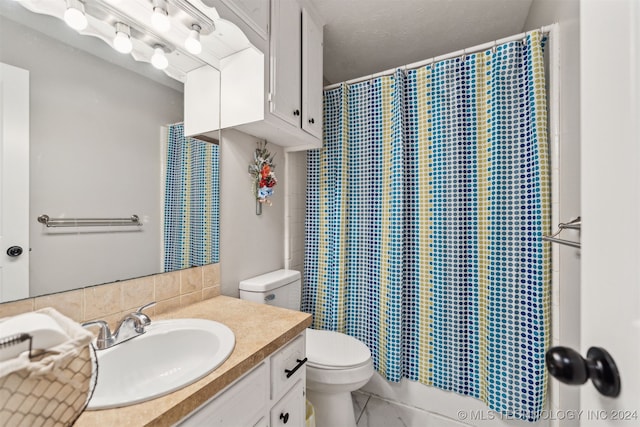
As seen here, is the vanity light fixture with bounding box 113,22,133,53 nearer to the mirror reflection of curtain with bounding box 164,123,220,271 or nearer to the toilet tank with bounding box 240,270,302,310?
the mirror reflection of curtain with bounding box 164,123,220,271

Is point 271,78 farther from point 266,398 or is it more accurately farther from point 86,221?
point 266,398

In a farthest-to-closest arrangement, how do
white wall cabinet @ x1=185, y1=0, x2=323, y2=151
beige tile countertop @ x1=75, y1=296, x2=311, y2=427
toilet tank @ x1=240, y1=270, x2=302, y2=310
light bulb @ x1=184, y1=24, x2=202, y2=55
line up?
toilet tank @ x1=240, y1=270, x2=302, y2=310 < white wall cabinet @ x1=185, y1=0, x2=323, y2=151 < light bulb @ x1=184, y1=24, x2=202, y2=55 < beige tile countertop @ x1=75, y1=296, x2=311, y2=427

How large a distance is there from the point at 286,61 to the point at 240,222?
0.88m

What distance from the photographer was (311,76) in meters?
1.63

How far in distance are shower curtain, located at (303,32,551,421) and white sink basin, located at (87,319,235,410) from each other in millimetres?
1044

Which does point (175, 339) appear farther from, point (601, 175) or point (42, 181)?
point (601, 175)

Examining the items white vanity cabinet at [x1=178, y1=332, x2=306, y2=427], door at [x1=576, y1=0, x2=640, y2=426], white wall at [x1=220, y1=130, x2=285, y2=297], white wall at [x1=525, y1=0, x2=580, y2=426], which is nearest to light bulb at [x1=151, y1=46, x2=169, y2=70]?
white wall at [x1=220, y1=130, x2=285, y2=297]

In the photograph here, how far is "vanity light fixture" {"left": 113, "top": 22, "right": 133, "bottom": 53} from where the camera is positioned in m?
0.97

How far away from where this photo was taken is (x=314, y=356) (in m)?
1.43

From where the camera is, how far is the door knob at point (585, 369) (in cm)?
37

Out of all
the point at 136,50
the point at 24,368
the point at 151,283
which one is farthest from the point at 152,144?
the point at 24,368

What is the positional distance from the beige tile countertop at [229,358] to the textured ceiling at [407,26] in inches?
66.6

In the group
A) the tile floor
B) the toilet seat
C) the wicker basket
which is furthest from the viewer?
the tile floor

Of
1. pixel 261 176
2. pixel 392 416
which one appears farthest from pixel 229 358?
pixel 392 416
